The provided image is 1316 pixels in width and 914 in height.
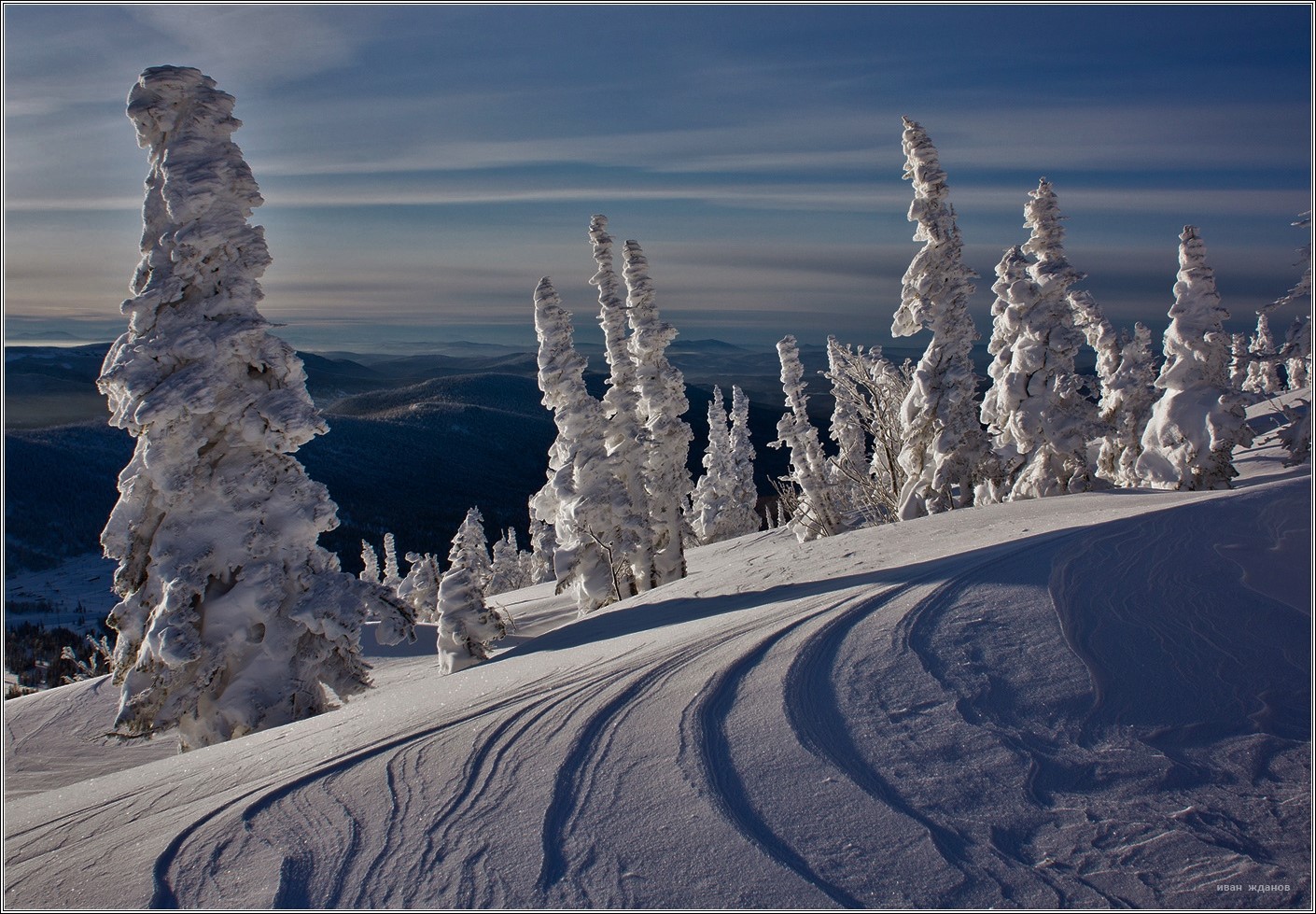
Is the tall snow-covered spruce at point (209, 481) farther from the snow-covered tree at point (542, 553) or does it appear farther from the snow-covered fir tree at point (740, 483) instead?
the snow-covered fir tree at point (740, 483)

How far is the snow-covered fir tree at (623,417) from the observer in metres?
22.0

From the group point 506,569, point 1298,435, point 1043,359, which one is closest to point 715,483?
point 506,569

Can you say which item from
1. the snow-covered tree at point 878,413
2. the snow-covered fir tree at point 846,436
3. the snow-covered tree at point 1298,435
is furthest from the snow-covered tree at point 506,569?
the snow-covered tree at point 1298,435

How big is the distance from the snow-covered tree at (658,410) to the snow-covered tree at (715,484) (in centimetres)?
2887

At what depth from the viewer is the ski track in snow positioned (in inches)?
141

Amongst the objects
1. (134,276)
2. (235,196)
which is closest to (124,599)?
(134,276)

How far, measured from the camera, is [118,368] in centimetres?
1023

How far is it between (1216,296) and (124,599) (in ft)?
77.1

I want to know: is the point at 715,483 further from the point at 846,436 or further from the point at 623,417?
the point at 623,417

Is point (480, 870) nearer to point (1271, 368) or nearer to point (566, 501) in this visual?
point (566, 501)

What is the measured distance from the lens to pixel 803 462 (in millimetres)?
31875

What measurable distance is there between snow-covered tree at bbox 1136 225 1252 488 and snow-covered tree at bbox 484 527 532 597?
37.7m

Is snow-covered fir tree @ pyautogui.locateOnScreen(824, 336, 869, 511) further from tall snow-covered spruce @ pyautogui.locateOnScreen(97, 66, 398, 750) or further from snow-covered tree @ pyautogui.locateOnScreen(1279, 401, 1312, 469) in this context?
tall snow-covered spruce @ pyautogui.locateOnScreen(97, 66, 398, 750)

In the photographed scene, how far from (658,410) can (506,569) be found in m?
34.2
